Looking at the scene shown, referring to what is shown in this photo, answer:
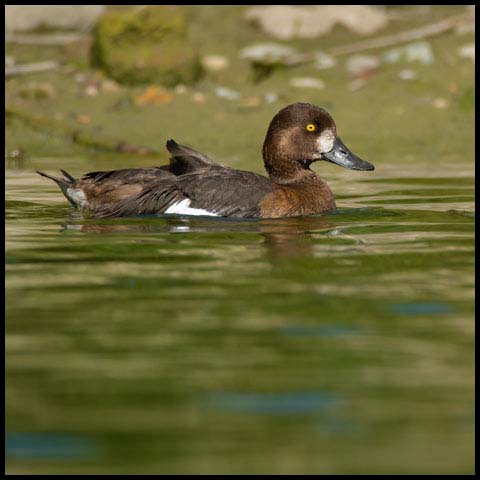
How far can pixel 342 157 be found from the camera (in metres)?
11.8

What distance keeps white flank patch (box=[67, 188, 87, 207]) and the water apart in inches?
39.9

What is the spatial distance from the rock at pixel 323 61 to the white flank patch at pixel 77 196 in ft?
28.2

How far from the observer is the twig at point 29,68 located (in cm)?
1870

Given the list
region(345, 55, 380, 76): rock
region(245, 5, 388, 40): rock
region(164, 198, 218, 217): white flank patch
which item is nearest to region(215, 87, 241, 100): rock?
region(345, 55, 380, 76): rock

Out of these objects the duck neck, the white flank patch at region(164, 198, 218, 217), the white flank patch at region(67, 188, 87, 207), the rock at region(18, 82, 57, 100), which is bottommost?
the white flank patch at region(164, 198, 218, 217)

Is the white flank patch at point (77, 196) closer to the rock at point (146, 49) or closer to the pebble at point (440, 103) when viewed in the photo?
the pebble at point (440, 103)

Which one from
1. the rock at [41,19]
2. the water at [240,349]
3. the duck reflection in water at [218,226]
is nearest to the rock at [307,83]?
the rock at [41,19]

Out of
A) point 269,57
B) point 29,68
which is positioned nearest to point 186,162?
point 29,68

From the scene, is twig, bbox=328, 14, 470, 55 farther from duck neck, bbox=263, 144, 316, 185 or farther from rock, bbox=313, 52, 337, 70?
duck neck, bbox=263, 144, 316, 185

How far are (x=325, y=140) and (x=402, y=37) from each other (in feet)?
26.7

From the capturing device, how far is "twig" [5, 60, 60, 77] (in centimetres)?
1870

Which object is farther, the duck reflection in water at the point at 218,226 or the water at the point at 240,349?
the duck reflection in water at the point at 218,226

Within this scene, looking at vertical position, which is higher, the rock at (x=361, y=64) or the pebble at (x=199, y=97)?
the rock at (x=361, y=64)

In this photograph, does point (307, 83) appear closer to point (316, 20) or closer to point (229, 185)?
point (316, 20)
